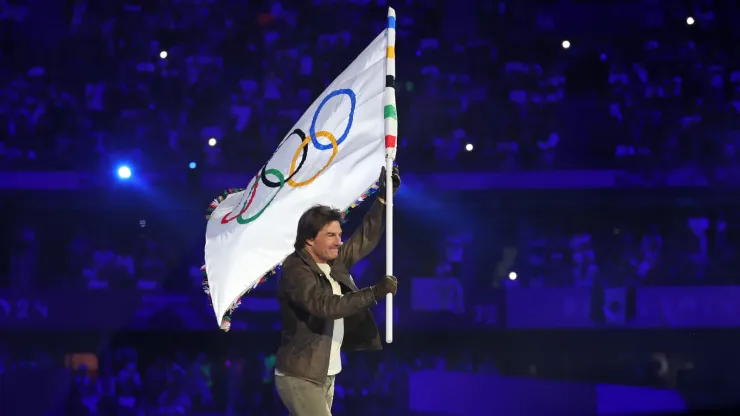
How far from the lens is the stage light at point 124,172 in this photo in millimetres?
12031

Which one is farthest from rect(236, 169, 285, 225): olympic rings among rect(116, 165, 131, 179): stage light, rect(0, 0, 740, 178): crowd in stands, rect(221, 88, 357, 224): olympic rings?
rect(116, 165, 131, 179): stage light

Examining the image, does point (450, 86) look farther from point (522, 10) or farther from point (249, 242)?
point (249, 242)

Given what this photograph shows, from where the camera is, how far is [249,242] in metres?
4.62

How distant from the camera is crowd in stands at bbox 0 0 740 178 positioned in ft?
40.1

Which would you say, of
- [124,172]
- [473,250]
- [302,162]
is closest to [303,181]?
[302,162]

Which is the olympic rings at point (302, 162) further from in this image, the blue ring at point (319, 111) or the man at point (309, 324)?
the man at point (309, 324)

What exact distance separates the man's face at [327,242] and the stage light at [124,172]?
28.0 feet

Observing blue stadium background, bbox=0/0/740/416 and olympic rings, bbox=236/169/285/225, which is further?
blue stadium background, bbox=0/0/740/416

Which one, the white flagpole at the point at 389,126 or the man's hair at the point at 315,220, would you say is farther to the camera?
the white flagpole at the point at 389,126

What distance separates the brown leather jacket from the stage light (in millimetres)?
8317

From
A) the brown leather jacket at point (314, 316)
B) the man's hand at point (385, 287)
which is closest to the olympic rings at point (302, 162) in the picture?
the brown leather jacket at point (314, 316)

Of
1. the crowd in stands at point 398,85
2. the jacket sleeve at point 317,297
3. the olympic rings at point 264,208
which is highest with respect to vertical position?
the crowd in stands at point 398,85

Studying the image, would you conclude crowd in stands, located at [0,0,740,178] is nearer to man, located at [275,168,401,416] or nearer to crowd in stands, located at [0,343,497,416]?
crowd in stands, located at [0,343,497,416]

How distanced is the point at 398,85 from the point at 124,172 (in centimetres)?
419
